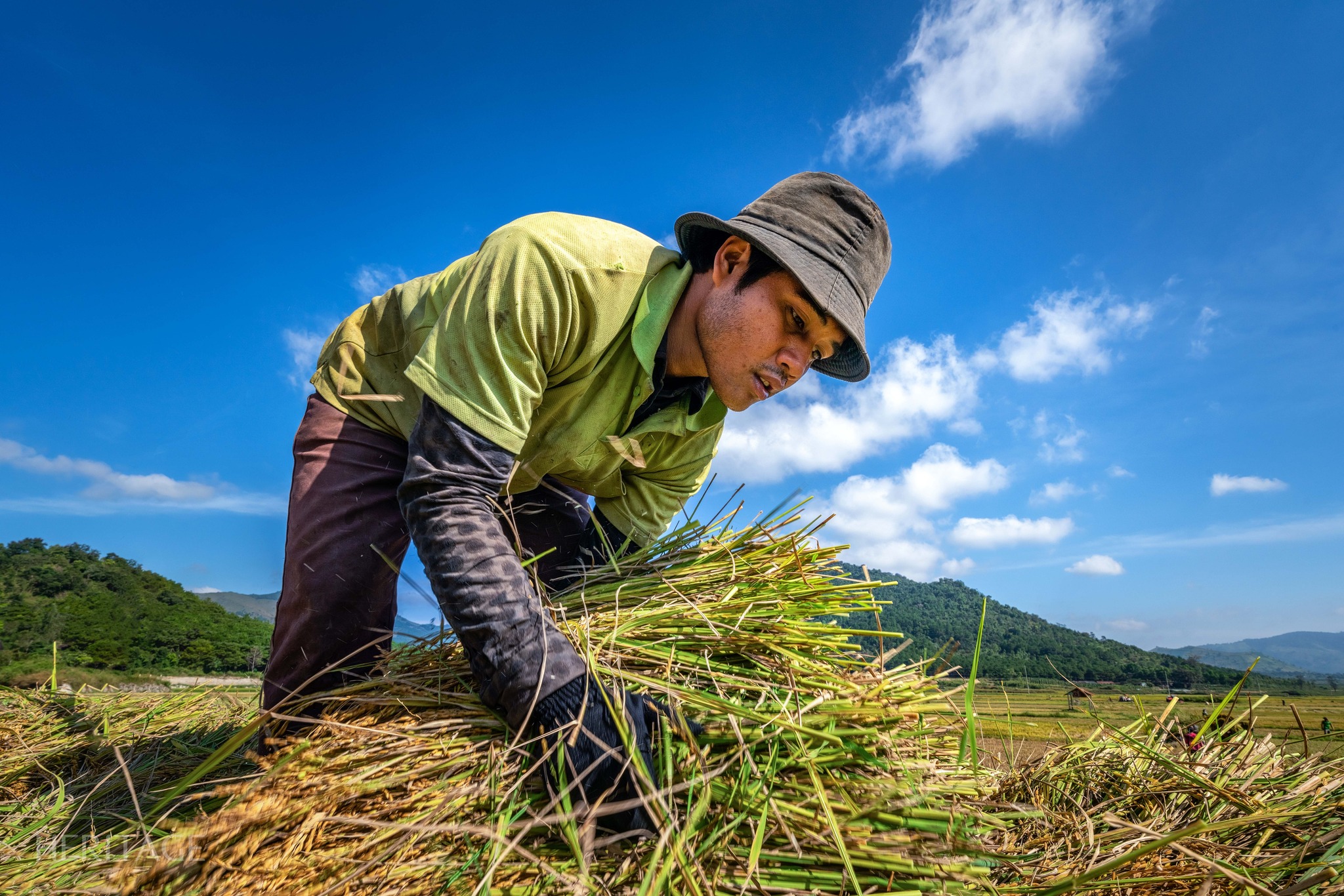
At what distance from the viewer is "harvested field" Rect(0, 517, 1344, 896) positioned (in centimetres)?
112

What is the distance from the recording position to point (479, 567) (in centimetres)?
148

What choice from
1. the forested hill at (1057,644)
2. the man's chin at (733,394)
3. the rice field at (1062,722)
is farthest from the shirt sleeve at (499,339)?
the forested hill at (1057,644)

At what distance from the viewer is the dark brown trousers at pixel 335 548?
82.4 inches

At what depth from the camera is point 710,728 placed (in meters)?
1.32

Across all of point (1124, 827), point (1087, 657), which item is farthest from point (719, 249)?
point (1087, 657)

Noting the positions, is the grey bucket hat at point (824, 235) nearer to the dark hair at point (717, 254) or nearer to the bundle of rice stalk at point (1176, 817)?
the dark hair at point (717, 254)

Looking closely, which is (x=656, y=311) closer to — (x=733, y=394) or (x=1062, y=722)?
(x=733, y=394)

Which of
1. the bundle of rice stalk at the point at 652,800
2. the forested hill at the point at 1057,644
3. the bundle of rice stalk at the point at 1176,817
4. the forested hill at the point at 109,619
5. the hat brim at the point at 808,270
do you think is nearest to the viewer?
the bundle of rice stalk at the point at 652,800

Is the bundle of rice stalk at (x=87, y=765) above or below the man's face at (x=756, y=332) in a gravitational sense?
below

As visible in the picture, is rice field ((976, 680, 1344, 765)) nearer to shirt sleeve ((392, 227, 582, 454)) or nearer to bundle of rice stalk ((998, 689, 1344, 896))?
bundle of rice stalk ((998, 689, 1344, 896))

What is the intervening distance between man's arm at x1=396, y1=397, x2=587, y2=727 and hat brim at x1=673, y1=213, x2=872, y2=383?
971 millimetres

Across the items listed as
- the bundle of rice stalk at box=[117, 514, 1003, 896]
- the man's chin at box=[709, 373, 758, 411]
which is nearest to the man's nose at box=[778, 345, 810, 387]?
the man's chin at box=[709, 373, 758, 411]

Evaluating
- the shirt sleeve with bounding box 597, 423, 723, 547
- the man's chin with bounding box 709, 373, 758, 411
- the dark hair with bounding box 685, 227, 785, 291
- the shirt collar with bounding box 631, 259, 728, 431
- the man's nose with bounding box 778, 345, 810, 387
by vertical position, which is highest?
the dark hair with bounding box 685, 227, 785, 291

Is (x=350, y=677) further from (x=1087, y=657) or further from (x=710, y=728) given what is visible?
(x=1087, y=657)
